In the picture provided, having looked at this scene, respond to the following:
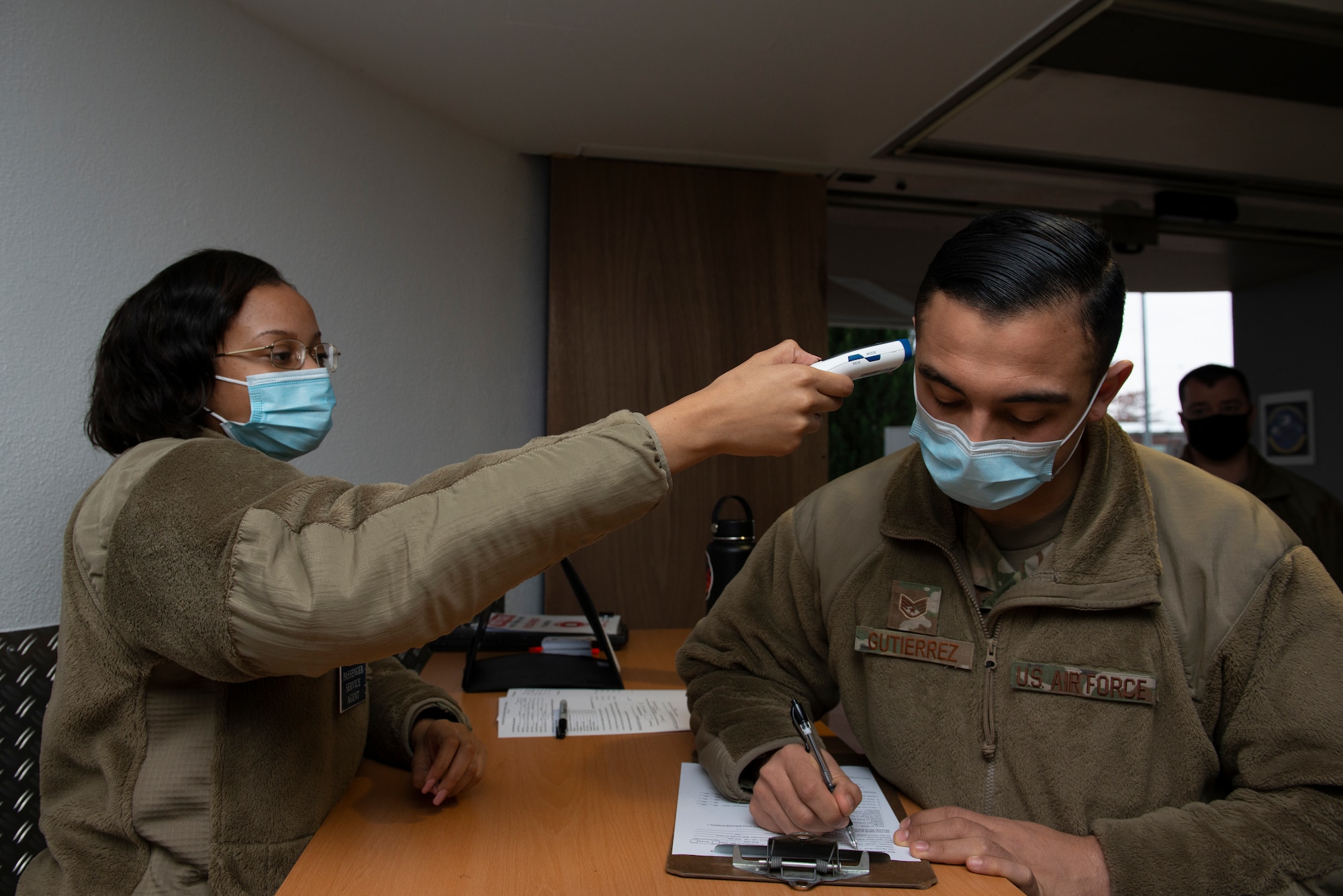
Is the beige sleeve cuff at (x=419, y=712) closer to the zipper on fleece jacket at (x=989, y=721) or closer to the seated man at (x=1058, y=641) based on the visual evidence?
the seated man at (x=1058, y=641)

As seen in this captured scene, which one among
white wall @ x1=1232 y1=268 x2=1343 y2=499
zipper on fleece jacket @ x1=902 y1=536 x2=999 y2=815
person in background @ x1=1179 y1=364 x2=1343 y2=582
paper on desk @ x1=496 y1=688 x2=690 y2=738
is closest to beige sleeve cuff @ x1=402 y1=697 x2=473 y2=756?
paper on desk @ x1=496 y1=688 x2=690 y2=738

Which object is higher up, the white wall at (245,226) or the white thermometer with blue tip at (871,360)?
the white wall at (245,226)

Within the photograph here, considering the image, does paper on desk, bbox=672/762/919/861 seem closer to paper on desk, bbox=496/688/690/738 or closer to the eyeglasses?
paper on desk, bbox=496/688/690/738

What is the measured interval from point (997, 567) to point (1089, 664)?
0.21 m

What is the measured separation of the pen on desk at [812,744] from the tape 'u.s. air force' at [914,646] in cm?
13

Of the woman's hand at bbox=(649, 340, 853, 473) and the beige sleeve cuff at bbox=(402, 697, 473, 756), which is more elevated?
A: the woman's hand at bbox=(649, 340, 853, 473)

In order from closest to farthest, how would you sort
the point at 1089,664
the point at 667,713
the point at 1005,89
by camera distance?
the point at 1089,664
the point at 667,713
the point at 1005,89

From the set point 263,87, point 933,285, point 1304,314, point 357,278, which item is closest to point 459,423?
point 357,278

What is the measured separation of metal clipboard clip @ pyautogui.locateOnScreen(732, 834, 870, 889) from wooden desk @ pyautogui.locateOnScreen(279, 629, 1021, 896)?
24 mm

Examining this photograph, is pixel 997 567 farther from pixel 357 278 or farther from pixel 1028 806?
pixel 357 278

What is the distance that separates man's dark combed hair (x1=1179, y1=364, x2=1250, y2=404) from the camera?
11.0 feet

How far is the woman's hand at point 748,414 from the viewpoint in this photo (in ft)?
3.30

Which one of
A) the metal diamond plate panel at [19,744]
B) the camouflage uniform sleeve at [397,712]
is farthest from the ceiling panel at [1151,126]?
the metal diamond plate panel at [19,744]

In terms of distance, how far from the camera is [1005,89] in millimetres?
2676
